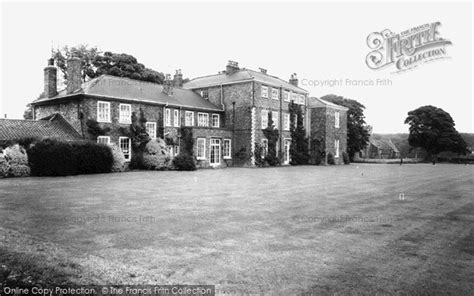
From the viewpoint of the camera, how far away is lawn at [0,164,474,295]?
5.00m

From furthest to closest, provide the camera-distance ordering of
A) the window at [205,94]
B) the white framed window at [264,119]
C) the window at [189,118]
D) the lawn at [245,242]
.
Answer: the window at [205,94]
the white framed window at [264,119]
the window at [189,118]
the lawn at [245,242]

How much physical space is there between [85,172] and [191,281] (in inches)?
780

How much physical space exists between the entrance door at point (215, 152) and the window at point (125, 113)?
814 cm

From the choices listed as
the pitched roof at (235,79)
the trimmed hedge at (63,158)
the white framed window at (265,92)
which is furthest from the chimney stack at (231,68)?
the trimmed hedge at (63,158)

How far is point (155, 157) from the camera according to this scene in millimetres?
27312

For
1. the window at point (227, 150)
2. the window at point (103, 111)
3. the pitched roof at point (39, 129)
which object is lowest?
the window at point (227, 150)

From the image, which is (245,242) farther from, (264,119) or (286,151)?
(286,151)

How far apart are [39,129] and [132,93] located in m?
7.86

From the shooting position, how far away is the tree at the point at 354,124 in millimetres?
53625

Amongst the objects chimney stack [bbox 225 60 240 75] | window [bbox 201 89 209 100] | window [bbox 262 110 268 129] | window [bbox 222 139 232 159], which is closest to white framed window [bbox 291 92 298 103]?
window [bbox 262 110 268 129]

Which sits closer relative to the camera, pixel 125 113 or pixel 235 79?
pixel 125 113

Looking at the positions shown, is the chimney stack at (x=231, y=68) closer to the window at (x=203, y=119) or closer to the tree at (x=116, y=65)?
the window at (x=203, y=119)

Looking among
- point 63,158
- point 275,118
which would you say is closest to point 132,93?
point 63,158

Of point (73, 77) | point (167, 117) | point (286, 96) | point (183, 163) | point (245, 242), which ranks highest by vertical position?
point (286, 96)
